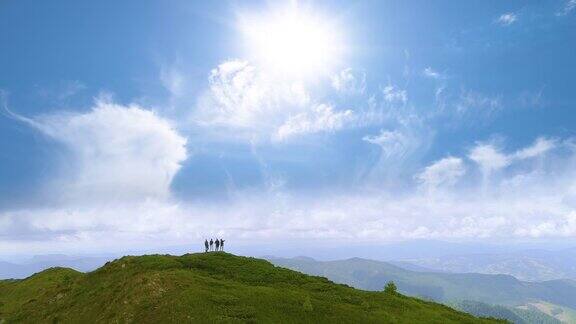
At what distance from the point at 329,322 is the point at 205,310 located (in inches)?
515

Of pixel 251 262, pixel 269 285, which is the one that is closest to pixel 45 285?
pixel 251 262

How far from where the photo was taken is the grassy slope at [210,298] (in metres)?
45.1

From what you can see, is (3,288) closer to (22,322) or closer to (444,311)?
(22,322)

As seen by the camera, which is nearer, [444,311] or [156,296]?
[156,296]

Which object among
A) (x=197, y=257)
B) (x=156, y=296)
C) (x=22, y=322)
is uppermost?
(x=197, y=257)

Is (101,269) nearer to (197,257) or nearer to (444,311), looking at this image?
(197,257)

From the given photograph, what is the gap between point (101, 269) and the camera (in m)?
67.2

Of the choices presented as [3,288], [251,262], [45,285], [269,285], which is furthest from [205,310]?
[3,288]

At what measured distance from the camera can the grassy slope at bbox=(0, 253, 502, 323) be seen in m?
45.1

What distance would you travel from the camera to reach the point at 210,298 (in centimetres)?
4734

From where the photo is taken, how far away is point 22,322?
2419 inches

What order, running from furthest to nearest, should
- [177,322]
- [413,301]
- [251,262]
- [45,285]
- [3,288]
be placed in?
[3,288], [45,285], [251,262], [413,301], [177,322]

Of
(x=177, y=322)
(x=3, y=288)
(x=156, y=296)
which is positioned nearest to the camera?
(x=177, y=322)

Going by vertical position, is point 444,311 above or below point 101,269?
below
